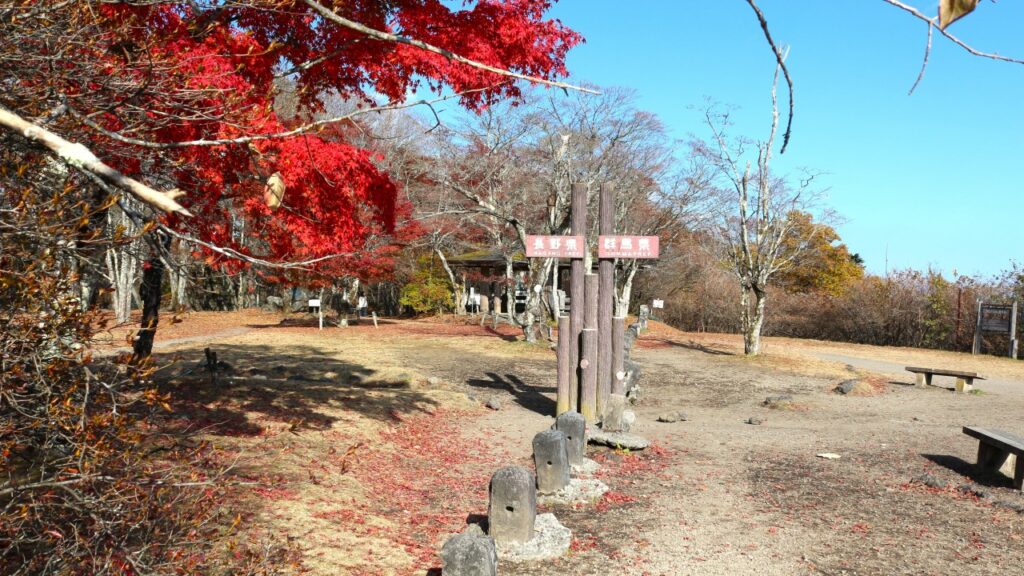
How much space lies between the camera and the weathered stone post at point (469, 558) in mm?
3912

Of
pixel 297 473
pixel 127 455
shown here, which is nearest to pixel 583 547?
pixel 297 473

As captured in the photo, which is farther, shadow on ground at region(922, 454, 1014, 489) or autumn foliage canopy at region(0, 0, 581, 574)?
shadow on ground at region(922, 454, 1014, 489)

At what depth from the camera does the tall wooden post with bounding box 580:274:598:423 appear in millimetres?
9414

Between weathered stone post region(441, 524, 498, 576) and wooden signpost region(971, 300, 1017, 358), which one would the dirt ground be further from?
wooden signpost region(971, 300, 1017, 358)

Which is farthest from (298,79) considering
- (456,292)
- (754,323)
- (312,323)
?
(456,292)

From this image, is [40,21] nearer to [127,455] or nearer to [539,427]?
[127,455]

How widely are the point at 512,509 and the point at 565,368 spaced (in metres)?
4.69

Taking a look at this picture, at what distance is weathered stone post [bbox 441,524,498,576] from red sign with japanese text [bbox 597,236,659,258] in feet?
18.9

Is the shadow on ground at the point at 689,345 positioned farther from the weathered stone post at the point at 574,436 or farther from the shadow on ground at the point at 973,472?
the weathered stone post at the point at 574,436

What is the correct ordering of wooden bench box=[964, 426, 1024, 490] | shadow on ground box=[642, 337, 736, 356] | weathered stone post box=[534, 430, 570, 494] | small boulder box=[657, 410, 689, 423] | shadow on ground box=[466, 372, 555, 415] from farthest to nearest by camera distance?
shadow on ground box=[642, 337, 736, 356] < shadow on ground box=[466, 372, 555, 415] < small boulder box=[657, 410, 689, 423] < wooden bench box=[964, 426, 1024, 490] < weathered stone post box=[534, 430, 570, 494]

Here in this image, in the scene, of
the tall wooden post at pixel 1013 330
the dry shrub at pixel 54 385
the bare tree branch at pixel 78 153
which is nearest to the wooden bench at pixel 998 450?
the dry shrub at pixel 54 385

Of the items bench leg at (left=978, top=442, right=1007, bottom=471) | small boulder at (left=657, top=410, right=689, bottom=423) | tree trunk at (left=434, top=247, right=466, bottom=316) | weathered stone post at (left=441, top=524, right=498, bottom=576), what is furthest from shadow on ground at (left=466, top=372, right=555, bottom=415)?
tree trunk at (left=434, top=247, right=466, bottom=316)

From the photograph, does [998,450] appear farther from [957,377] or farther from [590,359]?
[957,377]

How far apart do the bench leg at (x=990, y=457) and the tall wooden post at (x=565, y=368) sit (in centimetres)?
481
